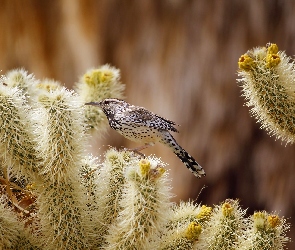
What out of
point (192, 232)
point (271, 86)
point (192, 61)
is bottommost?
point (192, 232)

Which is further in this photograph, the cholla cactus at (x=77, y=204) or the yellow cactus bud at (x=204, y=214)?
the yellow cactus bud at (x=204, y=214)

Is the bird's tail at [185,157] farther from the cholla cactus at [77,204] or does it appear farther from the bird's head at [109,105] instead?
the cholla cactus at [77,204]

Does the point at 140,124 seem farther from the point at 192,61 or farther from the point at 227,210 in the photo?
the point at 192,61

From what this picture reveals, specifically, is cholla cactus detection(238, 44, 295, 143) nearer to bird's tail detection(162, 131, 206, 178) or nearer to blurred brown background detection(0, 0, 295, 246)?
bird's tail detection(162, 131, 206, 178)

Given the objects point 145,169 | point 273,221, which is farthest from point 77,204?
point 273,221

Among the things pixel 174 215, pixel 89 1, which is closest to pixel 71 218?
pixel 174 215

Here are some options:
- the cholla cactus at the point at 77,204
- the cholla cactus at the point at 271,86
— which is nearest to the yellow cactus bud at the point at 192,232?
the cholla cactus at the point at 77,204

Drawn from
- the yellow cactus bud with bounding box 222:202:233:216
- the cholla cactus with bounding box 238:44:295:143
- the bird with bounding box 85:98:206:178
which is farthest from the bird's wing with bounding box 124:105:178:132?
the yellow cactus bud with bounding box 222:202:233:216
